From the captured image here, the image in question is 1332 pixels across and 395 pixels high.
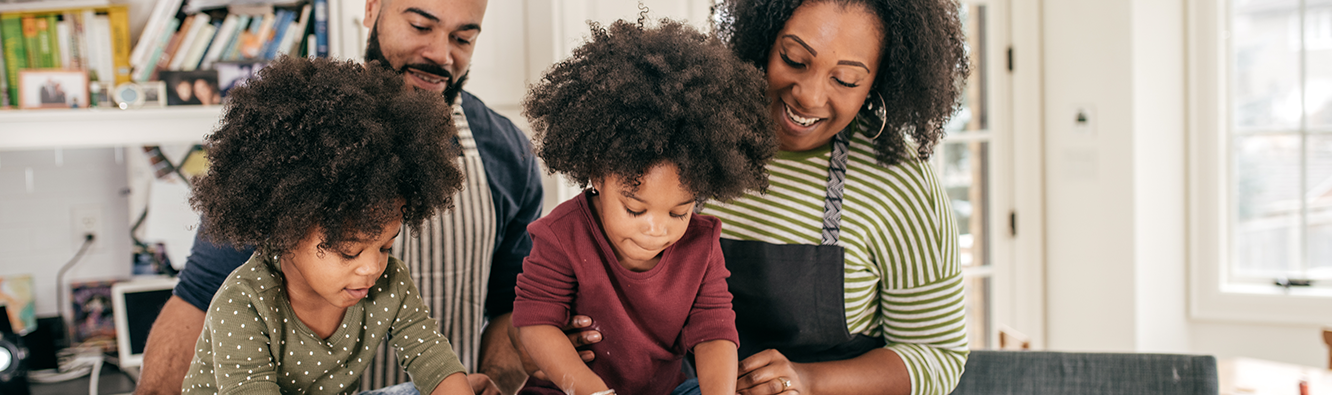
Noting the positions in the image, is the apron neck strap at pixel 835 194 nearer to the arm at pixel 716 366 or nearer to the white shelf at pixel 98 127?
the arm at pixel 716 366

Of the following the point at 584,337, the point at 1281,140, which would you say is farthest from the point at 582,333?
the point at 1281,140

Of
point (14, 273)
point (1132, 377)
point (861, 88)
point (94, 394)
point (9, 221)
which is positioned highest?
point (861, 88)

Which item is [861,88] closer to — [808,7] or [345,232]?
[808,7]

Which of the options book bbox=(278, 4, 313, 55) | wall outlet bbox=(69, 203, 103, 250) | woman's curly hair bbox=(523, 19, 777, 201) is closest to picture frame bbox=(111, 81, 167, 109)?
book bbox=(278, 4, 313, 55)

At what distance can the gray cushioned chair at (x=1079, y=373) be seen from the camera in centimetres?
129

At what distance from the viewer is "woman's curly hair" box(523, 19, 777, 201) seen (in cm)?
90

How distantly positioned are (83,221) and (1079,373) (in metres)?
2.73

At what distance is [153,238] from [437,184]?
2008 millimetres

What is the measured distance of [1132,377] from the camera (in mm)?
1310

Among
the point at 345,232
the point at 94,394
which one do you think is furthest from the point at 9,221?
the point at 345,232

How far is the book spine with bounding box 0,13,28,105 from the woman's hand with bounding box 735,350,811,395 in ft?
7.07

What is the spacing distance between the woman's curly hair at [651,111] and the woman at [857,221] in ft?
0.56

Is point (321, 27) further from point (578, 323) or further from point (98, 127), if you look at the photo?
point (578, 323)

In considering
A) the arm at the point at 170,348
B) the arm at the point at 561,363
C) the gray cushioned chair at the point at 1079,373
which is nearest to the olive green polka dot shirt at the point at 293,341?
the arm at the point at 561,363
